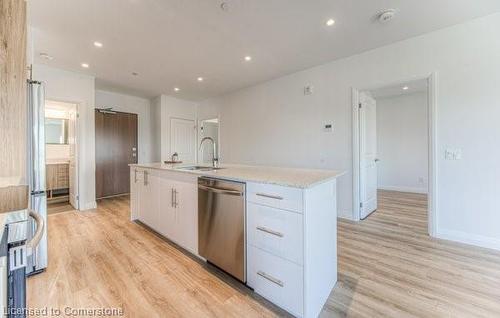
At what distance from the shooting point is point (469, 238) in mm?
2506

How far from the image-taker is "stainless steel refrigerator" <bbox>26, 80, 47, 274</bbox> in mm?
1919

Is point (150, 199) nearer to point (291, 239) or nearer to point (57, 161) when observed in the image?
point (291, 239)

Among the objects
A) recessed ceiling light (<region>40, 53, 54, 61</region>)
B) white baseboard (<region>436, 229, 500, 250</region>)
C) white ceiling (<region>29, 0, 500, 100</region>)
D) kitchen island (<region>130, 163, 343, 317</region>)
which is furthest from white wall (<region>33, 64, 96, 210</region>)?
white baseboard (<region>436, 229, 500, 250</region>)

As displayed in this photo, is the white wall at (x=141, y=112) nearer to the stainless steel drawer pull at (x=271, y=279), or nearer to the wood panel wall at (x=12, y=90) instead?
the wood panel wall at (x=12, y=90)

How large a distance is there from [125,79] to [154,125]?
1.75 meters

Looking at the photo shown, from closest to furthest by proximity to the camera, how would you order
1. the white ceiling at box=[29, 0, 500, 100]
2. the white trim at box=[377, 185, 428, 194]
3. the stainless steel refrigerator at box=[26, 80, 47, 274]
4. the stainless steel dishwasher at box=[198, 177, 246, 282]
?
the stainless steel dishwasher at box=[198, 177, 246, 282] → the stainless steel refrigerator at box=[26, 80, 47, 274] → the white ceiling at box=[29, 0, 500, 100] → the white trim at box=[377, 185, 428, 194]

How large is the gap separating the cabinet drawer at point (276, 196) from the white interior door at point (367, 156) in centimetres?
242

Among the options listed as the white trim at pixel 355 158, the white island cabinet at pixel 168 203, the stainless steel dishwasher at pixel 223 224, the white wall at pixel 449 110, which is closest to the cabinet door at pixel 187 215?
the white island cabinet at pixel 168 203

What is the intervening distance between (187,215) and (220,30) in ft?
7.26

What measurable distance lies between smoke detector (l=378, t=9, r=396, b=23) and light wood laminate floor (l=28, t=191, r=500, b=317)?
2557 mm

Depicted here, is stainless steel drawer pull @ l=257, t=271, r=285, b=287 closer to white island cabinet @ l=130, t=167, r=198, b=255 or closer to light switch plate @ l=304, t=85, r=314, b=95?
white island cabinet @ l=130, t=167, r=198, b=255

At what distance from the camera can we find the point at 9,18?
112 cm

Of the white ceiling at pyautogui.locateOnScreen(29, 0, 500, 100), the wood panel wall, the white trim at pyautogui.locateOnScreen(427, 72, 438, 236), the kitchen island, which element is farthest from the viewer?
the white trim at pyautogui.locateOnScreen(427, 72, 438, 236)

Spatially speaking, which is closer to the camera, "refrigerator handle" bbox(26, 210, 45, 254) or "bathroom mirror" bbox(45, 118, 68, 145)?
"refrigerator handle" bbox(26, 210, 45, 254)
